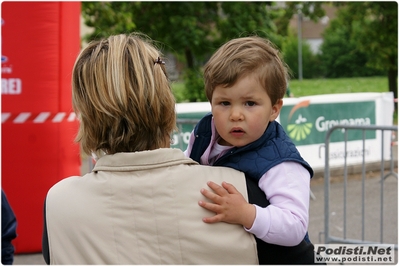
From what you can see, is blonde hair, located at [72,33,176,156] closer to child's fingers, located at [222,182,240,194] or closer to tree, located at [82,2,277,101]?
child's fingers, located at [222,182,240,194]

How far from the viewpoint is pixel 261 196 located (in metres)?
1.74

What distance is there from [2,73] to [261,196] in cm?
455

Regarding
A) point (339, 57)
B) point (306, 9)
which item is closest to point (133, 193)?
point (306, 9)

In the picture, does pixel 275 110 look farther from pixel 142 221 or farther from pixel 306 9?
pixel 306 9

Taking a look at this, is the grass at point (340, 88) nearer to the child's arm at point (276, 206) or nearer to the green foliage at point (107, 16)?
the green foliage at point (107, 16)

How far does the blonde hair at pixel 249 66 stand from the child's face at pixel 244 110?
0.06 feet

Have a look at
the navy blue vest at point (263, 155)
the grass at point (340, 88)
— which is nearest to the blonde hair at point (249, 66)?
the navy blue vest at point (263, 155)

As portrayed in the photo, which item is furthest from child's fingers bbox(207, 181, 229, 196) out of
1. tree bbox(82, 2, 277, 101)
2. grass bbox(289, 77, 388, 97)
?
grass bbox(289, 77, 388, 97)

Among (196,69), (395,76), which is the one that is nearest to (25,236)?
(196,69)

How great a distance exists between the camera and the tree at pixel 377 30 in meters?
19.7

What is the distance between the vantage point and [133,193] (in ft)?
5.38

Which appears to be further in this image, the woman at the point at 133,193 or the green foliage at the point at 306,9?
the green foliage at the point at 306,9

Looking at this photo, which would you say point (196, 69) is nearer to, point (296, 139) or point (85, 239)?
point (296, 139)

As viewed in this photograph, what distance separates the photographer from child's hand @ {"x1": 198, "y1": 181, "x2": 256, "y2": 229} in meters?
1.64
